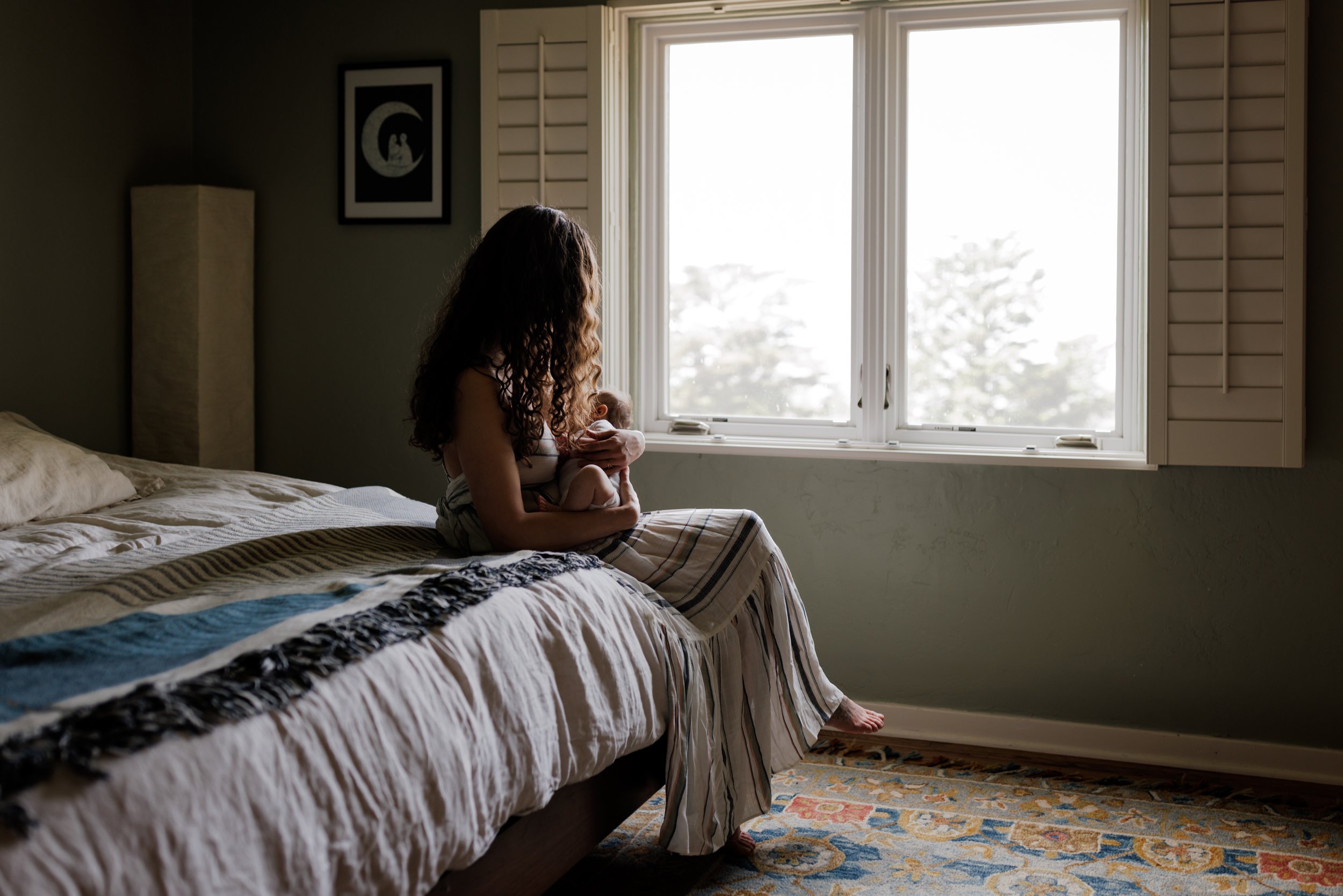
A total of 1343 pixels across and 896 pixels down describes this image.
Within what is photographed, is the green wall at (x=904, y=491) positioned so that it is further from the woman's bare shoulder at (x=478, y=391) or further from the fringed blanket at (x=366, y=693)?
the woman's bare shoulder at (x=478, y=391)

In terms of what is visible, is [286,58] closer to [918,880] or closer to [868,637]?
[868,637]

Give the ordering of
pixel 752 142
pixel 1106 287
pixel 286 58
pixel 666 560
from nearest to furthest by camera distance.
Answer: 1. pixel 666 560
2. pixel 1106 287
3. pixel 752 142
4. pixel 286 58

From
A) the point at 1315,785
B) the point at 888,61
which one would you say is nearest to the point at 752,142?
the point at 888,61

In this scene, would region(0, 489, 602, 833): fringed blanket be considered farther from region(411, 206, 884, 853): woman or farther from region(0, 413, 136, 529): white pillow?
region(0, 413, 136, 529): white pillow

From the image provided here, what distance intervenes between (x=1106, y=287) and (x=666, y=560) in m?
1.57

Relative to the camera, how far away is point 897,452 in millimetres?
2818

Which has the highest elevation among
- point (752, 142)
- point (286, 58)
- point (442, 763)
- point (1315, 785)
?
point (286, 58)

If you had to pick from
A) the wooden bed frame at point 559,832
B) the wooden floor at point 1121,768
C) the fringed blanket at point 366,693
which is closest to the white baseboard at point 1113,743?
the wooden floor at point 1121,768

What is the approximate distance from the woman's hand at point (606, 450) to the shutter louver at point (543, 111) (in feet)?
3.51

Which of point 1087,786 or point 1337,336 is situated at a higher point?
point 1337,336

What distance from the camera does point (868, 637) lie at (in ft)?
9.52

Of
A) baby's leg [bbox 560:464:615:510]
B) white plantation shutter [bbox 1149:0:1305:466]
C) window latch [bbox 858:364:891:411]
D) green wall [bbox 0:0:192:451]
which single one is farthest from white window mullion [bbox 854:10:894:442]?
green wall [bbox 0:0:192:451]

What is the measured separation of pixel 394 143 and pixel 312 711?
2494mm

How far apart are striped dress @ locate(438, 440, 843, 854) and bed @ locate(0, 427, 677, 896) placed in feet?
0.30
